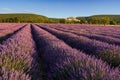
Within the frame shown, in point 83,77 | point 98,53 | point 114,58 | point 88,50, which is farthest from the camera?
point 88,50

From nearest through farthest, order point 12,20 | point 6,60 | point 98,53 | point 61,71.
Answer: point 61,71, point 6,60, point 98,53, point 12,20

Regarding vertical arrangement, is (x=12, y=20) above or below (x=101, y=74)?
below

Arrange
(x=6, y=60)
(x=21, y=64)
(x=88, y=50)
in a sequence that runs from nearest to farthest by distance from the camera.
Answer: (x=6, y=60) < (x=21, y=64) < (x=88, y=50)

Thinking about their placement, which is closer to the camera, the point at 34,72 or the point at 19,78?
the point at 19,78

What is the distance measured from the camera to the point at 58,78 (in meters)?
4.07

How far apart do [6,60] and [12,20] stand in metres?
91.8

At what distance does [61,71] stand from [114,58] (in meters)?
2.67

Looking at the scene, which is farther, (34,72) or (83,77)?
(34,72)

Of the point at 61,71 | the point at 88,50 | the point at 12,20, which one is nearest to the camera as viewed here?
the point at 61,71

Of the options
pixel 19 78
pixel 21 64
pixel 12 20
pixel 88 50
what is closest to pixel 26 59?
pixel 21 64

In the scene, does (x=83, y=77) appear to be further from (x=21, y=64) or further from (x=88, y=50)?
(x=88, y=50)

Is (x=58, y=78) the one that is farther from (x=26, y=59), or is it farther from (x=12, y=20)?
(x=12, y=20)

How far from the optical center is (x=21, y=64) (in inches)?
199

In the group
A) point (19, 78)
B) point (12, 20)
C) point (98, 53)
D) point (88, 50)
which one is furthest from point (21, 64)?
point (12, 20)
